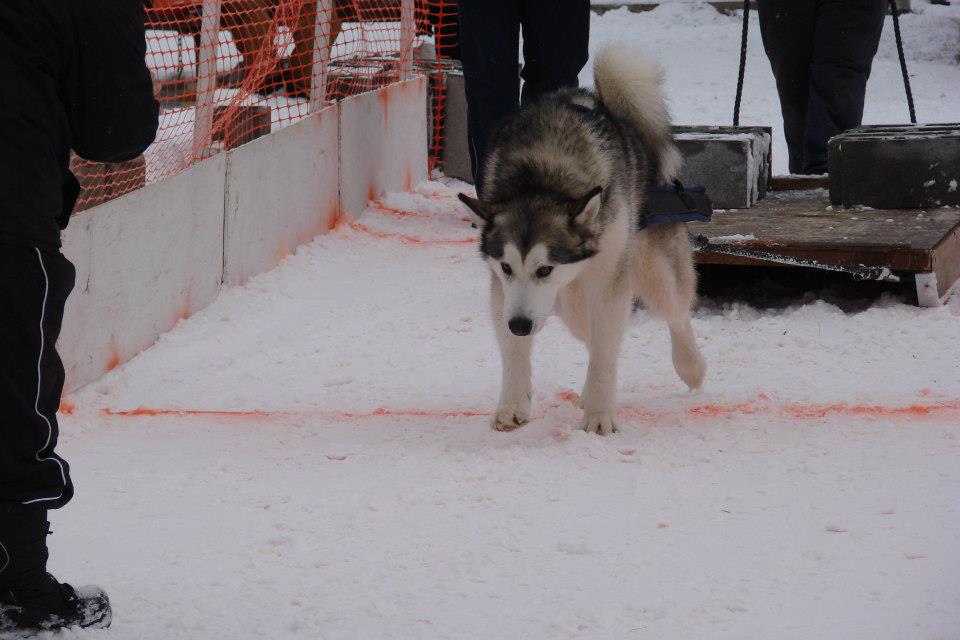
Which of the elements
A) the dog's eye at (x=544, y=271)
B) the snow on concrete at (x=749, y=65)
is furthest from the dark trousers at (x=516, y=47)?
the snow on concrete at (x=749, y=65)

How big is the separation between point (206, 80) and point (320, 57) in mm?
1404

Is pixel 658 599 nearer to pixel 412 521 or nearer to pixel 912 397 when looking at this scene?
pixel 412 521

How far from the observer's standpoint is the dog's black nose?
11.9ft

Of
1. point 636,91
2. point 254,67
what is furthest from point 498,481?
point 254,67

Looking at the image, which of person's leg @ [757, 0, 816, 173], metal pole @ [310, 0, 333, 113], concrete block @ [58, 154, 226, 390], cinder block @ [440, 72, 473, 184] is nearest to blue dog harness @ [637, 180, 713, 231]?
concrete block @ [58, 154, 226, 390]

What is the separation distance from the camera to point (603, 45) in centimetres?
439

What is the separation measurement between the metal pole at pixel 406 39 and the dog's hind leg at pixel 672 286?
4587 mm

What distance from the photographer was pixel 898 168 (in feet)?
19.7

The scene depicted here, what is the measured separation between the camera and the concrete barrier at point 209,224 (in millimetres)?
4450

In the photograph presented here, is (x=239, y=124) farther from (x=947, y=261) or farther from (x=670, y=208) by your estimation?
(x=947, y=261)

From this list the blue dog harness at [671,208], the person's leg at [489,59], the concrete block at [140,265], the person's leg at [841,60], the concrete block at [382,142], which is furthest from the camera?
the concrete block at [382,142]

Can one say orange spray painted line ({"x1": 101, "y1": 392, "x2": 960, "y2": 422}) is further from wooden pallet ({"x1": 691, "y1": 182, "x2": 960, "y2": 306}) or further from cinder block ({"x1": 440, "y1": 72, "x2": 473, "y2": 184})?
cinder block ({"x1": 440, "y1": 72, "x2": 473, "y2": 184})

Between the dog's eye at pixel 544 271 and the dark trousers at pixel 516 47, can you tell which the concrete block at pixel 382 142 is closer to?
the dark trousers at pixel 516 47

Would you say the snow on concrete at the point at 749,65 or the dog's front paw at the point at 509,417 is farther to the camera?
the snow on concrete at the point at 749,65
